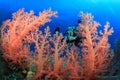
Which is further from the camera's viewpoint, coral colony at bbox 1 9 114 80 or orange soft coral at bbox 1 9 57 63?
orange soft coral at bbox 1 9 57 63

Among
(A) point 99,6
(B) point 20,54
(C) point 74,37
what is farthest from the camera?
(A) point 99,6

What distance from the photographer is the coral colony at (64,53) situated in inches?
158

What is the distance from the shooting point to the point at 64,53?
4.22 m

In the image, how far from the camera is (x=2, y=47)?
14.7 ft

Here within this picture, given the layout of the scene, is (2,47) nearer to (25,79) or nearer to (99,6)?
(25,79)

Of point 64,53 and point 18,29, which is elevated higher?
point 18,29

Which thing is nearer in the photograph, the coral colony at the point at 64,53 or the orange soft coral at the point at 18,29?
the coral colony at the point at 64,53

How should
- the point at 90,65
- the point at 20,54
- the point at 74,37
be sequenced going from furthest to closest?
the point at 74,37, the point at 20,54, the point at 90,65

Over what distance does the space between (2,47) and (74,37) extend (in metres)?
1.65

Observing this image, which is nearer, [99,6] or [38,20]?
[38,20]

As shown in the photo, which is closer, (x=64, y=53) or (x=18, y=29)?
(x=64, y=53)

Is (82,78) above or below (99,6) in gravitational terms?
below

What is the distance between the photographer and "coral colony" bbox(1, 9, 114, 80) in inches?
158

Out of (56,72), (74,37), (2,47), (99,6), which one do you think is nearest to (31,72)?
(56,72)
